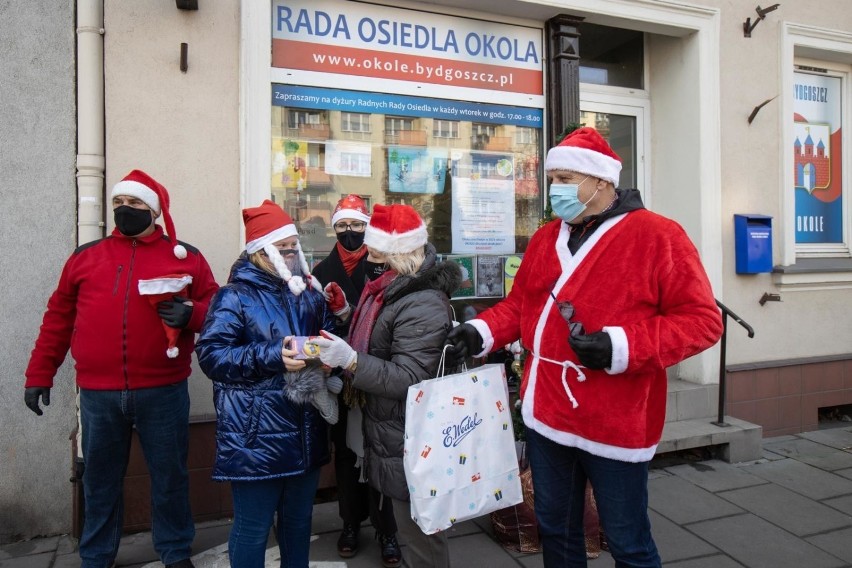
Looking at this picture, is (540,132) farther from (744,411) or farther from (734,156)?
(744,411)

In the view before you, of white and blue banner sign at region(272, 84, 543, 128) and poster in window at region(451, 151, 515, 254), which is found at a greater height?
white and blue banner sign at region(272, 84, 543, 128)

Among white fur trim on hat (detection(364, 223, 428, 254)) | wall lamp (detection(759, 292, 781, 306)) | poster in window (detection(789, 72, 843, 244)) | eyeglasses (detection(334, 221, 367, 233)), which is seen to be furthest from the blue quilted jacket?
poster in window (detection(789, 72, 843, 244))

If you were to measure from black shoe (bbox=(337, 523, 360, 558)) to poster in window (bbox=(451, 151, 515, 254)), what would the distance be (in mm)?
2125

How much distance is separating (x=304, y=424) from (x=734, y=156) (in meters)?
4.37

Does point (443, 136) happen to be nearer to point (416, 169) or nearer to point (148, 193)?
point (416, 169)

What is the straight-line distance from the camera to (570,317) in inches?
83.6

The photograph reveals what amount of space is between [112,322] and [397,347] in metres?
1.42

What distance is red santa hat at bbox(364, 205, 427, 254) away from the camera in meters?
2.55

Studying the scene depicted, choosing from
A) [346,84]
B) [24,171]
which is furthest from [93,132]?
[346,84]

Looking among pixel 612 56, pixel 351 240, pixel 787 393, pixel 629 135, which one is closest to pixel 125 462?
pixel 351 240

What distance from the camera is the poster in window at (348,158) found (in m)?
4.29

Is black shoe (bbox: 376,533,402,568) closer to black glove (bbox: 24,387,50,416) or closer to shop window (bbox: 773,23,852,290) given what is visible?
black glove (bbox: 24,387,50,416)

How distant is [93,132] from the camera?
3.47 m

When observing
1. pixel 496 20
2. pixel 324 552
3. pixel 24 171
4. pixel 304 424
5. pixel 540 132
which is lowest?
pixel 324 552
